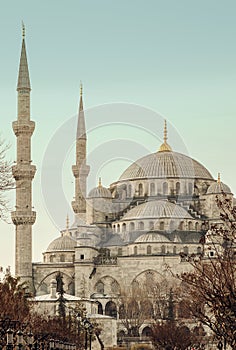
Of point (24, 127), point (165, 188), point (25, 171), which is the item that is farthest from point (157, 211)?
point (24, 127)

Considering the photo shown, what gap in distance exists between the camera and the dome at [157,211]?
87.5 m

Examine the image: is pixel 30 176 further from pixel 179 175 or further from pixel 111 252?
pixel 179 175

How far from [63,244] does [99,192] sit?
7556 millimetres

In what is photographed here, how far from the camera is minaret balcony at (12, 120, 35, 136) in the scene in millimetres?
72000

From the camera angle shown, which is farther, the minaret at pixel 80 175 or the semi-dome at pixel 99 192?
the semi-dome at pixel 99 192

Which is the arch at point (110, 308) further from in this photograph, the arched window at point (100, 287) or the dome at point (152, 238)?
the dome at point (152, 238)

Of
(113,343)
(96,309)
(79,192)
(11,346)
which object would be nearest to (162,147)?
(79,192)

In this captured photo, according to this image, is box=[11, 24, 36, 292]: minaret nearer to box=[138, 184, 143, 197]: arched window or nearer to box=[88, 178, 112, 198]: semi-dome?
box=[88, 178, 112, 198]: semi-dome

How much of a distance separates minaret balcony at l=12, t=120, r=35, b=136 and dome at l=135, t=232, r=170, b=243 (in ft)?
53.3

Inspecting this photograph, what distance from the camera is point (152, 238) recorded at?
83000 millimetres

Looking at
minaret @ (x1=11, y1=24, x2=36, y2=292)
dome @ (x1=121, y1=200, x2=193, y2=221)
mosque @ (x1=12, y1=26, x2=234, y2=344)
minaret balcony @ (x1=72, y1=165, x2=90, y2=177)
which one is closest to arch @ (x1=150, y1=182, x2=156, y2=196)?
mosque @ (x1=12, y1=26, x2=234, y2=344)

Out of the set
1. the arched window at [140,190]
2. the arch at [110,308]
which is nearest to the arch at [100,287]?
the arch at [110,308]

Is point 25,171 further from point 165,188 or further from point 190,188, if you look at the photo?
point 190,188

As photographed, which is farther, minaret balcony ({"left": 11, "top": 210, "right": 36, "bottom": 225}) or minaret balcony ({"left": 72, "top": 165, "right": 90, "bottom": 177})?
minaret balcony ({"left": 72, "top": 165, "right": 90, "bottom": 177})
